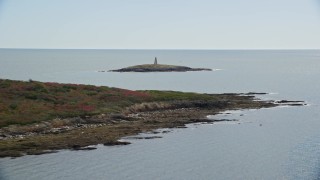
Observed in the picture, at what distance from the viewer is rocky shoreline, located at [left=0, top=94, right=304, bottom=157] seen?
151ft

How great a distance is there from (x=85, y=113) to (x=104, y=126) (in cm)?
508

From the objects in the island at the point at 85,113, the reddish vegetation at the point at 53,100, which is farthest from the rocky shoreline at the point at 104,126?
the reddish vegetation at the point at 53,100

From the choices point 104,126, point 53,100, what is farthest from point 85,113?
point 53,100

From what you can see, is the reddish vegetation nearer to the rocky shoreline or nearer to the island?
the island

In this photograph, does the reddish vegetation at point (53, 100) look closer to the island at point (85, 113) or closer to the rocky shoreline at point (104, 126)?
the island at point (85, 113)

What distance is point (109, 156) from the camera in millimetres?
43531

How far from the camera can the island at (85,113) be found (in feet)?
159

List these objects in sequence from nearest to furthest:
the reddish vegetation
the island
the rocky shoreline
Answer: the rocky shoreline
the island
the reddish vegetation

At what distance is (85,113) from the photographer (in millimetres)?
61500

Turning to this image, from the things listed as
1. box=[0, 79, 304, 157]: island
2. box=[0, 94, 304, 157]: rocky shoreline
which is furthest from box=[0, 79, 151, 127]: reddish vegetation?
box=[0, 94, 304, 157]: rocky shoreline

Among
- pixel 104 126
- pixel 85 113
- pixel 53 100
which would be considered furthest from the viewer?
pixel 53 100

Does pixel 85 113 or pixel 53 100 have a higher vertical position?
pixel 53 100

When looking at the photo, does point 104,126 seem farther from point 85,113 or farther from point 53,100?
point 53,100

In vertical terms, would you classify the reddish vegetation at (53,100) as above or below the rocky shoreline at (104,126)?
above
